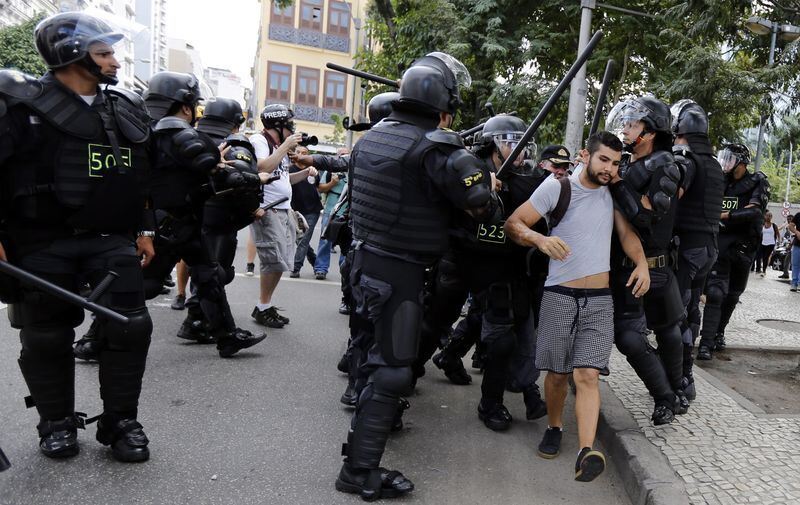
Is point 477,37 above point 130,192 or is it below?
above

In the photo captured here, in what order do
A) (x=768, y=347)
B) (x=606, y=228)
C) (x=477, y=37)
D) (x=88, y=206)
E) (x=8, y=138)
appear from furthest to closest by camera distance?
(x=477, y=37), (x=768, y=347), (x=606, y=228), (x=88, y=206), (x=8, y=138)

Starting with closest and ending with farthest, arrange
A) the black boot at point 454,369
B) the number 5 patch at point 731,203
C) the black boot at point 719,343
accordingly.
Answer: the black boot at point 454,369 → the number 5 patch at point 731,203 → the black boot at point 719,343

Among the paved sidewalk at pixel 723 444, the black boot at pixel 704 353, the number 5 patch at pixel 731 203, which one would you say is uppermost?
the number 5 patch at pixel 731 203

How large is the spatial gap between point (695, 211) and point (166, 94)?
380 cm

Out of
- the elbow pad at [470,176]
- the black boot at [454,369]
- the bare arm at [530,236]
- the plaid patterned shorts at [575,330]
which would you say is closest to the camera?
the elbow pad at [470,176]

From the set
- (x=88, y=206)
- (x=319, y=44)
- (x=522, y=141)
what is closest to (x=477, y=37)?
(x=522, y=141)

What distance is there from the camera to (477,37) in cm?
1365

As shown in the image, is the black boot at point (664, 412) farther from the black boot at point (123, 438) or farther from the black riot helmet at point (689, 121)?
the black boot at point (123, 438)

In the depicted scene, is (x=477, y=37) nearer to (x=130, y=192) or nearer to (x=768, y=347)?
(x=768, y=347)

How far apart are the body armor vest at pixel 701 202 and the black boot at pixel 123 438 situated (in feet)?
12.2

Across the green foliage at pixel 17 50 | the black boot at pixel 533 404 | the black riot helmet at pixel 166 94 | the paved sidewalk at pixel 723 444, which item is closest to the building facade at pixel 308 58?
the green foliage at pixel 17 50

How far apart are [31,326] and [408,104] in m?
2.08

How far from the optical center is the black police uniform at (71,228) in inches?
119

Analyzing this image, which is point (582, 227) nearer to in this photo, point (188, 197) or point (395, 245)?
point (395, 245)
